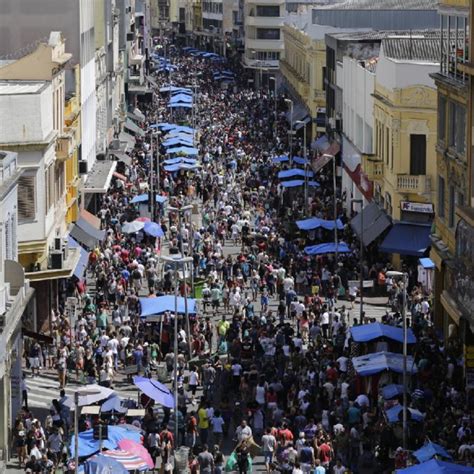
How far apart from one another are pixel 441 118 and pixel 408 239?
1043cm

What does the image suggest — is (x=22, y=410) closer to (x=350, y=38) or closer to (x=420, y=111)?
(x=420, y=111)

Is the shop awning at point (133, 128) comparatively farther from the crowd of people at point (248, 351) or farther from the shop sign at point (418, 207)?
the shop sign at point (418, 207)

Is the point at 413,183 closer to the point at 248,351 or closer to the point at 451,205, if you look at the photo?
the point at 451,205

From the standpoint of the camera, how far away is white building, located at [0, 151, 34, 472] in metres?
42.4

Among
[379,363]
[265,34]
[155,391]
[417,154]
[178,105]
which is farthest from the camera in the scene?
[265,34]

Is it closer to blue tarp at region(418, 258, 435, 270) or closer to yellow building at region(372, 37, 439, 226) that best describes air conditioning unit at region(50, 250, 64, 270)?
blue tarp at region(418, 258, 435, 270)

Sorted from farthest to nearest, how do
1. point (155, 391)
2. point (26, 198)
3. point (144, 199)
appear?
point (144, 199)
point (26, 198)
point (155, 391)

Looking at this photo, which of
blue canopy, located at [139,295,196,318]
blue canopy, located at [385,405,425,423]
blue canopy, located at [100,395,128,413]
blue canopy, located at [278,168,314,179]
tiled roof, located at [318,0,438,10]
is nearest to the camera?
blue canopy, located at [100,395,128,413]

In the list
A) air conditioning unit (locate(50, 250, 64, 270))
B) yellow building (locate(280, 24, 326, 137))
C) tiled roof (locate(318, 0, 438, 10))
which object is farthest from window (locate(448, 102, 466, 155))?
tiled roof (locate(318, 0, 438, 10))

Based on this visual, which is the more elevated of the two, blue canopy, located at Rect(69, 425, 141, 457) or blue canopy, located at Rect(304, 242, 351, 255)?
blue canopy, located at Rect(69, 425, 141, 457)

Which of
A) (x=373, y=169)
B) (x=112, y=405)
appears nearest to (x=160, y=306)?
(x=112, y=405)

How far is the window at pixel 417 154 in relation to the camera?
67.3 metres

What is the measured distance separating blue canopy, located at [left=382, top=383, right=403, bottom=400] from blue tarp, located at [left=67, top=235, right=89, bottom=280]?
58.7 ft

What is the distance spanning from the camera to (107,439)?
38.3 metres
